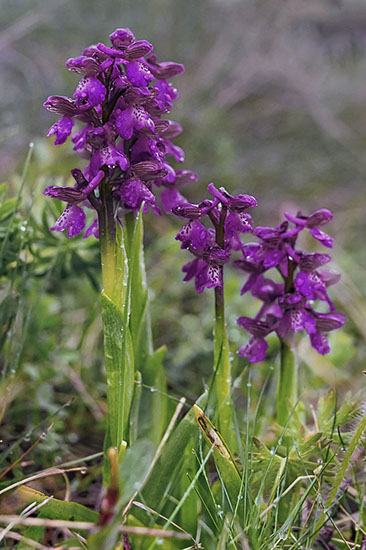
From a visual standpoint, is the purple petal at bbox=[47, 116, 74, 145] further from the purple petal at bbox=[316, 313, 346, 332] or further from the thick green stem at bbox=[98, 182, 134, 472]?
the purple petal at bbox=[316, 313, 346, 332]

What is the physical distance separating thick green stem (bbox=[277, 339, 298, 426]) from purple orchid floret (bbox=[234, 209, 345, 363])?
0.05 m

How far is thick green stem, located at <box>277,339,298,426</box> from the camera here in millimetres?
1320

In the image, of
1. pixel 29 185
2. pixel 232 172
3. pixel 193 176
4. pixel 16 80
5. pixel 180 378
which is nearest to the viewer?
pixel 193 176

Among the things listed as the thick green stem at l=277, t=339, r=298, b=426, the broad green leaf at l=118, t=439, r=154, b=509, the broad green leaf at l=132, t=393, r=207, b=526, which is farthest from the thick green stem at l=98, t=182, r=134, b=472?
the thick green stem at l=277, t=339, r=298, b=426

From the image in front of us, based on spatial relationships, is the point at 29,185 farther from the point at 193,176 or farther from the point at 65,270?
the point at 193,176

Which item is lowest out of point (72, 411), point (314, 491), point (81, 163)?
point (72, 411)

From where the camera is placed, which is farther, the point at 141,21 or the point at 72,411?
the point at 141,21

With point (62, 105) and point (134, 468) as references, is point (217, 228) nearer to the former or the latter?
point (62, 105)

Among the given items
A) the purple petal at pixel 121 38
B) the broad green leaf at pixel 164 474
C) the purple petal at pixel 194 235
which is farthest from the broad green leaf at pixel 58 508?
the purple petal at pixel 121 38

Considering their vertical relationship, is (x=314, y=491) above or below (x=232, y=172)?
below

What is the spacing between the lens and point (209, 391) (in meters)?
1.23

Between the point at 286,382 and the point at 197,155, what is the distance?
99.7 inches

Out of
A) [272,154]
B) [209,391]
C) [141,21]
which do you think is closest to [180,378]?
[209,391]

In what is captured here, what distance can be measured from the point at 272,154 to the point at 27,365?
2.94 metres
